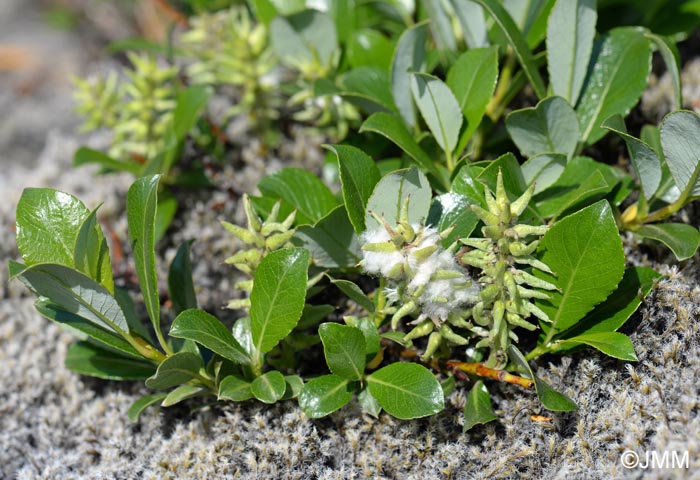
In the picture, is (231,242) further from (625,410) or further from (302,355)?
(625,410)

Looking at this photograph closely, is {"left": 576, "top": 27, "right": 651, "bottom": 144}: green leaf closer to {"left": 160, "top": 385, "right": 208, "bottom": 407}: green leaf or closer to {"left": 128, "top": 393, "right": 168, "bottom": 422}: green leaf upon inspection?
{"left": 160, "top": 385, "right": 208, "bottom": 407}: green leaf

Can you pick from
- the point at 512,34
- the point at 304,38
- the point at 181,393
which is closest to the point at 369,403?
the point at 181,393

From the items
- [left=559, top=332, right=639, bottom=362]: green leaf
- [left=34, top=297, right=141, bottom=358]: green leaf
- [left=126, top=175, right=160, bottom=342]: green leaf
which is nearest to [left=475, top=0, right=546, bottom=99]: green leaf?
[left=559, top=332, right=639, bottom=362]: green leaf

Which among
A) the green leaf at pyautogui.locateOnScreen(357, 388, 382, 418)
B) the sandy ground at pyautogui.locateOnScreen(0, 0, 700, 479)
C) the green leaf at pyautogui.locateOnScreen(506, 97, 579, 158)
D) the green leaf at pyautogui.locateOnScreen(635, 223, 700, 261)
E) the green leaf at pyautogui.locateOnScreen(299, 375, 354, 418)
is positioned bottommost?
the sandy ground at pyautogui.locateOnScreen(0, 0, 700, 479)

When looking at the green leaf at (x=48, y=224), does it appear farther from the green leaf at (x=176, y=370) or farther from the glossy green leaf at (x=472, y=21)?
the glossy green leaf at (x=472, y=21)

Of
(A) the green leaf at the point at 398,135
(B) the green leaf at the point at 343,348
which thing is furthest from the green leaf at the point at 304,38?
(B) the green leaf at the point at 343,348

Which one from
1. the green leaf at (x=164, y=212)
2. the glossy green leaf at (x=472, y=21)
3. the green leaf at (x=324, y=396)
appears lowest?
the green leaf at (x=324, y=396)
